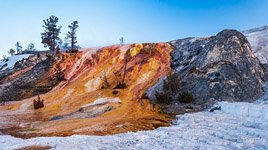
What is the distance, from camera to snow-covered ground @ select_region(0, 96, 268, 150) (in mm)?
10102

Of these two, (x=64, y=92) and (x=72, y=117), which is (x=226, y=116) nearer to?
(x=72, y=117)

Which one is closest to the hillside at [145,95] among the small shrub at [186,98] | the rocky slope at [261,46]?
the small shrub at [186,98]

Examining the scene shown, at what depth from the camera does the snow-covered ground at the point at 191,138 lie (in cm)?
1010

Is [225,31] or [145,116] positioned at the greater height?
[225,31]

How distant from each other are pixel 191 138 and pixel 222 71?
40.4 feet

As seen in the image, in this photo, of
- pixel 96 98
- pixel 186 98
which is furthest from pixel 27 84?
pixel 186 98

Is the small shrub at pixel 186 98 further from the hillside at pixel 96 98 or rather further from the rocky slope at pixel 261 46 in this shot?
the rocky slope at pixel 261 46

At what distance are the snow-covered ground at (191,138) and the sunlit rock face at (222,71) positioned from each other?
241 inches

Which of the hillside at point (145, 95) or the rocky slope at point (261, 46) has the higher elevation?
the rocky slope at point (261, 46)

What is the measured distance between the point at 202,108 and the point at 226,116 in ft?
11.0

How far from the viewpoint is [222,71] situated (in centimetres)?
2234

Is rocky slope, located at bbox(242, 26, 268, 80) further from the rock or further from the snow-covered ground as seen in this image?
the rock

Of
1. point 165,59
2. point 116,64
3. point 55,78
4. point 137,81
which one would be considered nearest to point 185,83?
point 137,81

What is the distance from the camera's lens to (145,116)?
57.1 feet
